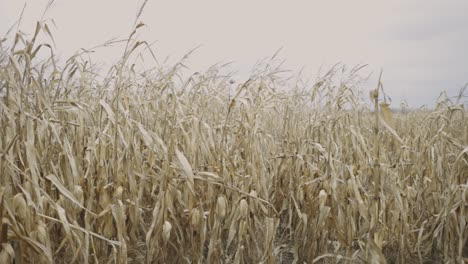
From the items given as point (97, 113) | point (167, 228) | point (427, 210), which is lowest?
point (427, 210)

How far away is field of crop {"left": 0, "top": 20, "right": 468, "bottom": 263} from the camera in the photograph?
5.13 feet

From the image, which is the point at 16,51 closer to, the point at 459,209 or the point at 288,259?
the point at 288,259

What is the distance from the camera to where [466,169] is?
8.63ft

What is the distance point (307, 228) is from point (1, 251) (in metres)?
1.64

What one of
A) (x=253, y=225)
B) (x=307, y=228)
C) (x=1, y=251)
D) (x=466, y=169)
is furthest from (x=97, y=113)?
(x=466, y=169)

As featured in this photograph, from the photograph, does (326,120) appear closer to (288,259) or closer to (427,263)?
(288,259)

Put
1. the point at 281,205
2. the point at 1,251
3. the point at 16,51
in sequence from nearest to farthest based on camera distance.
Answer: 1. the point at 1,251
2. the point at 16,51
3. the point at 281,205

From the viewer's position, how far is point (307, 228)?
2383 millimetres

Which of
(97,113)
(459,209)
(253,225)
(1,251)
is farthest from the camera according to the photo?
(459,209)

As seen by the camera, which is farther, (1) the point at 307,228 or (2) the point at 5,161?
(1) the point at 307,228

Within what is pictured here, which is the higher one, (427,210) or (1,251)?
(1,251)

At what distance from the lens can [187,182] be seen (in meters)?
1.74

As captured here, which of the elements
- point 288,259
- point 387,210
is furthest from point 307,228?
point 387,210

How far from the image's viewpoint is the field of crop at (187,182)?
5.13ft
